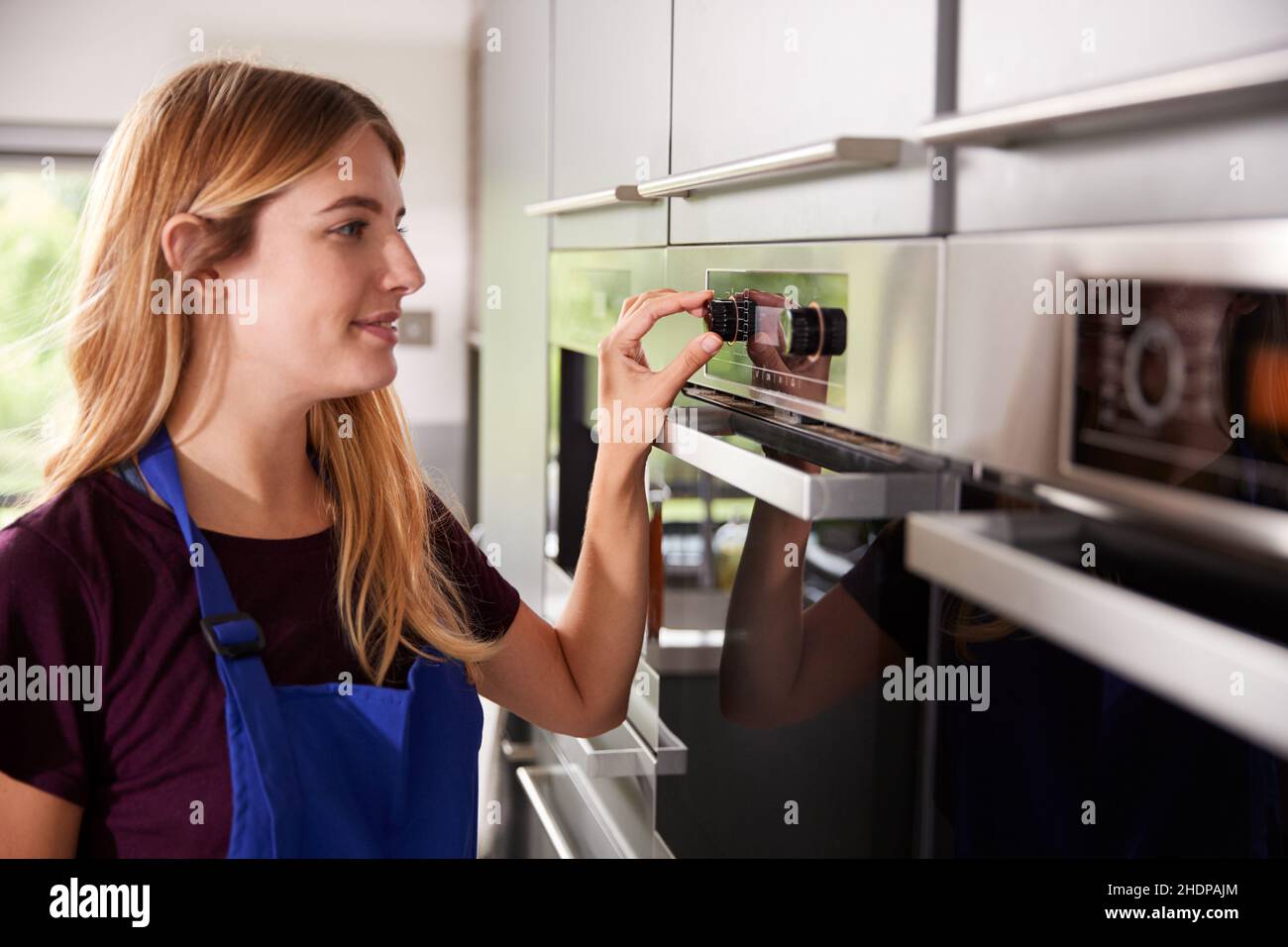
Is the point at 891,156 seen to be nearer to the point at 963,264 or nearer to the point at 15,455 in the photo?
the point at 963,264

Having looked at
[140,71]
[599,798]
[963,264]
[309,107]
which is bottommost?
[599,798]

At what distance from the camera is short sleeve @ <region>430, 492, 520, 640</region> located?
0.88 meters

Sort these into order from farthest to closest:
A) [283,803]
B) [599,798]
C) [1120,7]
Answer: [599,798] → [283,803] → [1120,7]

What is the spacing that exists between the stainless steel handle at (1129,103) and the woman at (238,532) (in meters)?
0.29

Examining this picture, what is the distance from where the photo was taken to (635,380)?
0.83m

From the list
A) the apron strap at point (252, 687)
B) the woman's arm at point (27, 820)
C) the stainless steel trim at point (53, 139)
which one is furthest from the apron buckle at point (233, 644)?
the stainless steel trim at point (53, 139)

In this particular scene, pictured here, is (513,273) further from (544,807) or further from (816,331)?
(816,331)

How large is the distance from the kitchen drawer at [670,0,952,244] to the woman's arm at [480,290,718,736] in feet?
0.31

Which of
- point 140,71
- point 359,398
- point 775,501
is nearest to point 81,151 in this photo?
point 140,71

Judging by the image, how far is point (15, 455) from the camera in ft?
2.55

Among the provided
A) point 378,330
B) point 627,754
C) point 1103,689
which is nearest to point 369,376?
point 378,330

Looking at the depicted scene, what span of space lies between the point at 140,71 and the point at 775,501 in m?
1.28

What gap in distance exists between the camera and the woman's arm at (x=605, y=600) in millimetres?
828

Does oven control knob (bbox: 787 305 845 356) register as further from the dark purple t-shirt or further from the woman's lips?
Answer: the dark purple t-shirt
